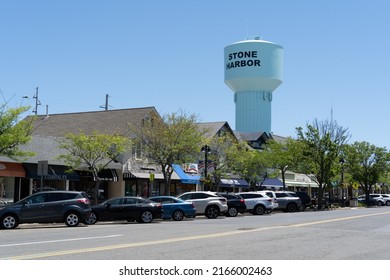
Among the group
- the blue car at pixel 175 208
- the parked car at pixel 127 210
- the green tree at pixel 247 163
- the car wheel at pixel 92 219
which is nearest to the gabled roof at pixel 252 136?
the green tree at pixel 247 163

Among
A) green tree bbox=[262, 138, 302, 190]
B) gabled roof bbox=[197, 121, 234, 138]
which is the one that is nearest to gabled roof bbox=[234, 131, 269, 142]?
gabled roof bbox=[197, 121, 234, 138]

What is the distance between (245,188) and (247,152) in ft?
33.3

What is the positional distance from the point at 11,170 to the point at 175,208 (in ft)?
33.5

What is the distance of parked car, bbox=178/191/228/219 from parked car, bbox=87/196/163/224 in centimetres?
418

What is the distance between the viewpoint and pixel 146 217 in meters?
26.5

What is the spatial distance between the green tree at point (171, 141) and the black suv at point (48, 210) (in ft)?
35.8

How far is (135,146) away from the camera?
3994 cm

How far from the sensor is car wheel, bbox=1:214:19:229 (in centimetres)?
2219

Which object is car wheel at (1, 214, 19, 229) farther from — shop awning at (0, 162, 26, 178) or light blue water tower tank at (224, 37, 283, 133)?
light blue water tower tank at (224, 37, 283, 133)

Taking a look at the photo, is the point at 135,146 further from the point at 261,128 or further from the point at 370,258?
the point at 261,128

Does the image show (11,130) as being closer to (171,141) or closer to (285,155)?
(171,141)

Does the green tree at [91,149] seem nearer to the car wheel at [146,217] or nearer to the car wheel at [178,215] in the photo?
the car wheel at [178,215]

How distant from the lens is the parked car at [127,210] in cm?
2600

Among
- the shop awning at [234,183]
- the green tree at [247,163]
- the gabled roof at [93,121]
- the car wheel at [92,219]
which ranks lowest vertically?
the car wheel at [92,219]
